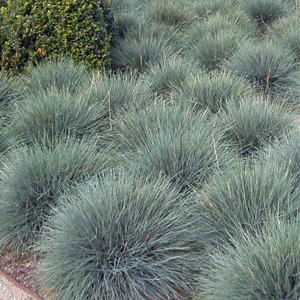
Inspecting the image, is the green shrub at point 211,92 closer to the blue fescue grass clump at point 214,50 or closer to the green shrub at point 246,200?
the blue fescue grass clump at point 214,50

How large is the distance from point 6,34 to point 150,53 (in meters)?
2.03

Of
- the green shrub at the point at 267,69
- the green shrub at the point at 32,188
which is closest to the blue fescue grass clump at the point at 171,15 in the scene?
the green shrub at the point at 267,69

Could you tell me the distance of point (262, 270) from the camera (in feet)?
8.96

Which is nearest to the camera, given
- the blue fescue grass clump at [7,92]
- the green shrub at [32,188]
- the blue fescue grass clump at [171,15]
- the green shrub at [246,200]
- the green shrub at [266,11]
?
the green shrub at [246,200]

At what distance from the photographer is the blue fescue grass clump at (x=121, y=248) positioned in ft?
9.95

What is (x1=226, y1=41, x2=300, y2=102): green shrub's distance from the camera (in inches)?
237

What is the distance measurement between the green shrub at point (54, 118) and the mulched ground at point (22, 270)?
1.26 metres

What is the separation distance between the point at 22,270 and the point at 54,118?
169cm

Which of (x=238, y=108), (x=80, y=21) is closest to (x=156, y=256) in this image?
(x=238, y=108)

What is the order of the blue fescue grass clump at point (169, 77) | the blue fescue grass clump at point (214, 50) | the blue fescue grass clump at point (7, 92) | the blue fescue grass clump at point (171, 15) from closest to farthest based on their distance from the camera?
1. the blue fescue grass clump at point (7, 92)
2. the blue fescue grass clump at point (169, 77)
3. the blue fescue grass clump at point (214, 50)
4. the blue fescue grass clump at point (171, 15)

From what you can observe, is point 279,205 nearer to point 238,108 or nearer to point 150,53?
point 238,108

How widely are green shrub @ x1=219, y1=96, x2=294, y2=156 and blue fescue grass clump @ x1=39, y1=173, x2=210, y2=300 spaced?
1477 millimetres

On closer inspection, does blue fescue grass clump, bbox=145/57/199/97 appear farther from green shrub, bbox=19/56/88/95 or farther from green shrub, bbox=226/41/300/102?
green shrub, bbox=19/56/88/95

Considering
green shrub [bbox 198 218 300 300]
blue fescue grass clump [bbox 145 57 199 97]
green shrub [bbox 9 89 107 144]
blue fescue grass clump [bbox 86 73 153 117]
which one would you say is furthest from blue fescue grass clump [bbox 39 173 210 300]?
blue fescue grass clump [bbox 145 57 199 97]
